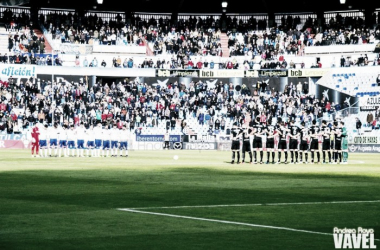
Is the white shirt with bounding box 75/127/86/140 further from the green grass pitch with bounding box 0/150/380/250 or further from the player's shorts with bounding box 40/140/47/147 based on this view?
the green grass pitch with bounding box 0/150/380/250

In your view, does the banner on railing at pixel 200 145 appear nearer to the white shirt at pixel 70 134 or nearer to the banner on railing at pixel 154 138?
the banner on railing at pixel 154 138

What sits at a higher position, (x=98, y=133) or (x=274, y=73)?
(x=274, y=73)

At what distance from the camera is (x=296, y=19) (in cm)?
7525

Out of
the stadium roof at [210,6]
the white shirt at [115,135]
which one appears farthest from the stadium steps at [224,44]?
the white shirt at [115,135]

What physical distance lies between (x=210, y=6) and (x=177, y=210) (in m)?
65.1

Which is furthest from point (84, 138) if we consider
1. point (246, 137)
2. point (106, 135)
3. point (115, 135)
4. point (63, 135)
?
point (246, 137)

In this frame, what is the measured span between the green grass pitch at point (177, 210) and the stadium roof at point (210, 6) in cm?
5150

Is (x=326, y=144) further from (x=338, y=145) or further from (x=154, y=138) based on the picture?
(x=154, y=138)

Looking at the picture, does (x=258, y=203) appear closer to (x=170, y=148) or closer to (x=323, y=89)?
(x=170, y=148)

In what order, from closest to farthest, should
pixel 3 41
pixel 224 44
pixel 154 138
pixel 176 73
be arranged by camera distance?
pixel 154 138 < pixel 3 41 < pixel 176 73 < pixel 224 44

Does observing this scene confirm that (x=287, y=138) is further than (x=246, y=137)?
Yes

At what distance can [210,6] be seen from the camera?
77.6m

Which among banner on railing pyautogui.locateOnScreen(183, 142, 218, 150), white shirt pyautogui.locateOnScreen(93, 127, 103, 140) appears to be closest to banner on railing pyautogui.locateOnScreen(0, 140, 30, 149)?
banner on railing pyautogui.locateOnScreen(183, 142, 218, 150)

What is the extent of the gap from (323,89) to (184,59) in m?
13.6
